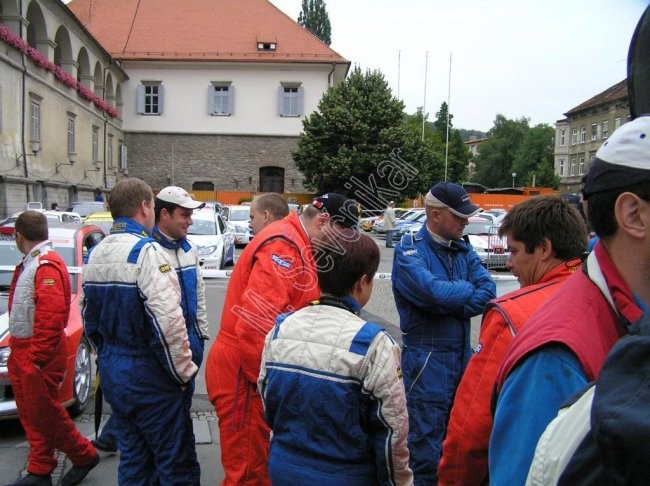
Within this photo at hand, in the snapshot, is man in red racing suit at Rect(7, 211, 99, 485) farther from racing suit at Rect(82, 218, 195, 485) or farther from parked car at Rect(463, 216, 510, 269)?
parked car at Rect(463, 216, 510, 269)

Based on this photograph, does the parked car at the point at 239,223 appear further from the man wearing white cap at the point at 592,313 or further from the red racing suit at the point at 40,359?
the man wearing white cap at the point at 592,313

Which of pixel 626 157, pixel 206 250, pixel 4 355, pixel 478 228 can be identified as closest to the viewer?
pixel 626 157

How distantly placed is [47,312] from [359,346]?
260cm

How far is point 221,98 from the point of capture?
1606 inches

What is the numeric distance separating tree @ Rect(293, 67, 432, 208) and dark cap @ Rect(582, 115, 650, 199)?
106 ft

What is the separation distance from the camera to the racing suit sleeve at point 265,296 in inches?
110

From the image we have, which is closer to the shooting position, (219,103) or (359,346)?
(359,346)

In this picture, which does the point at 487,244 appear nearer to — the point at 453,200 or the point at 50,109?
the point at 453,200

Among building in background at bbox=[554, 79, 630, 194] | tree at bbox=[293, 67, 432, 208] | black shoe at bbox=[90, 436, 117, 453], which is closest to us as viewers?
black shoe at bbox=[90, 436, 117, 453]

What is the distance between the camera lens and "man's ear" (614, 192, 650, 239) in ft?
3.82

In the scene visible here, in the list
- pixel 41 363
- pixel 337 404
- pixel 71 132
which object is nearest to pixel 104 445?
pixel 41 363

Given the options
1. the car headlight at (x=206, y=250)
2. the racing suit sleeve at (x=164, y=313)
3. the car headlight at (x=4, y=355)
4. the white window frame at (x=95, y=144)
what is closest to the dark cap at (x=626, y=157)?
the racing suit sleeve at (x=164, y=313)

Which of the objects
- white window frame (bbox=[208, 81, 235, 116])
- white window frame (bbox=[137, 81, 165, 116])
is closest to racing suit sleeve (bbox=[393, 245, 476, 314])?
white window frame (bbox=[208, 81, 235, 116])

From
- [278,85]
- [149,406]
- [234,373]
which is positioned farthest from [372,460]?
[278,85]
